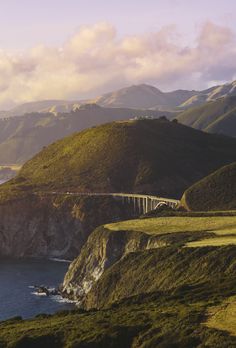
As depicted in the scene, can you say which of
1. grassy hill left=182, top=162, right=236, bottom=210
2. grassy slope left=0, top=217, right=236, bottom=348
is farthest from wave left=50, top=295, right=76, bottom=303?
grassy hill left=182, top=162, right=236, bottom=210

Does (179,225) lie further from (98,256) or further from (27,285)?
(27,285)

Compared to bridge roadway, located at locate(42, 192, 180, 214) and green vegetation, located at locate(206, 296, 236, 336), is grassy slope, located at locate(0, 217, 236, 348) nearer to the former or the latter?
green vegetation, located at locate(206, 296, 236, 336)

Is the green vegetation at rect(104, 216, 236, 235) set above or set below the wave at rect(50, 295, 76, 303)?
above

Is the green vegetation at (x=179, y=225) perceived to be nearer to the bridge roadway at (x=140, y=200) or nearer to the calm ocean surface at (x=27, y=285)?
the calm ocean surface at (x=27, y=285)

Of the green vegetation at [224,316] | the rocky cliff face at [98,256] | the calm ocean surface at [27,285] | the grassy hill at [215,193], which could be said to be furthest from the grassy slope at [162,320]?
the grassy hill at [215,193]

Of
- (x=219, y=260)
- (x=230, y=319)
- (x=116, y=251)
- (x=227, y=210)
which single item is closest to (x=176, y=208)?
(x=227, y=210)

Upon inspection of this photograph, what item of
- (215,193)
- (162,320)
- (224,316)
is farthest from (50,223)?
(224,316)
